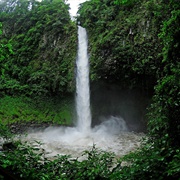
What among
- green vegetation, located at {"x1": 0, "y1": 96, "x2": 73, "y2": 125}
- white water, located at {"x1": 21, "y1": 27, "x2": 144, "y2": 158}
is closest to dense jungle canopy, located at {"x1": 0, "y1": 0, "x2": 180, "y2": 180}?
green vegetation, located at {"x1": 0, "y1": 96, "x2": 73, "y2": 125}

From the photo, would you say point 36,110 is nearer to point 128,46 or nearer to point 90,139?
point 90,139

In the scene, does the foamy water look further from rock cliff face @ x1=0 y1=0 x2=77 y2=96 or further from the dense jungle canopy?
rock cliff face @ x1=0 y1=0 x2=77 y2=96

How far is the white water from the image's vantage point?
10531 mm

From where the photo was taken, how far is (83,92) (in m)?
15.3

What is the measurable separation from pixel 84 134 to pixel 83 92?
3.13m

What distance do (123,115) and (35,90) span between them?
640 centimetres

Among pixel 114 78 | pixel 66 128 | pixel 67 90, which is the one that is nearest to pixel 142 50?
pixel 114 78

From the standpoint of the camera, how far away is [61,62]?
16406 millimetres

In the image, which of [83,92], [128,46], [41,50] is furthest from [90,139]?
[41,50]

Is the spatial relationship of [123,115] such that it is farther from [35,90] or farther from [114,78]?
[35,90]

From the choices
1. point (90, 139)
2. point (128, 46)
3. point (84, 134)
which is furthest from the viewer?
point (128, 46)

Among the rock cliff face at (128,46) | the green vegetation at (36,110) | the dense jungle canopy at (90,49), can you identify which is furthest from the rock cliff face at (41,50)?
the rock cliff face at (128,46)

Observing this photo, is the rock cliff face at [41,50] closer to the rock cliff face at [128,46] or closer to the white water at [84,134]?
the white water at [84,134]

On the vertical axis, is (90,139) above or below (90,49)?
below
